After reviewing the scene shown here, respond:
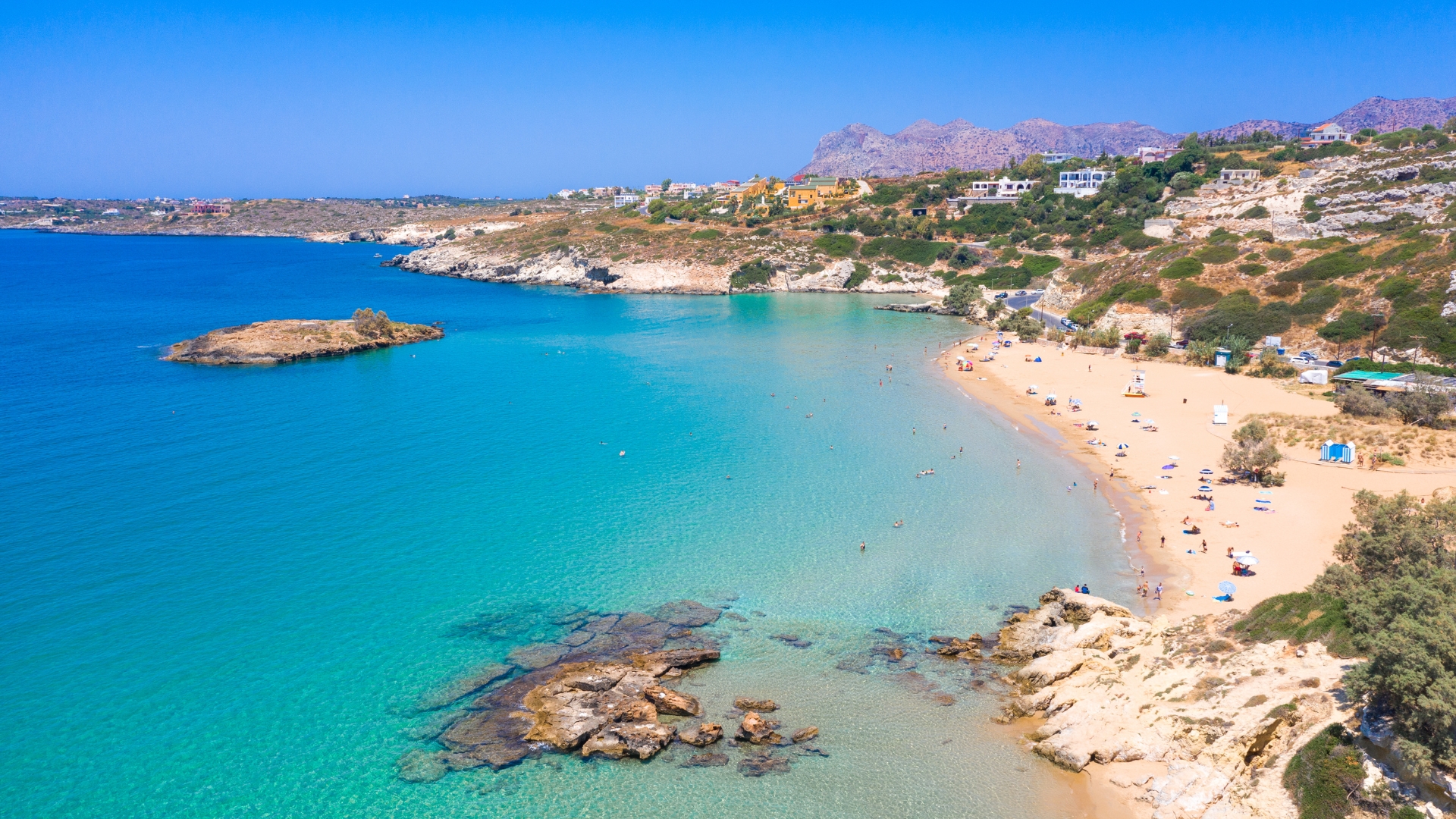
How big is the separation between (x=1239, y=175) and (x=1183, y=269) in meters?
39.8

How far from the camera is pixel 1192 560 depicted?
25.5 meters

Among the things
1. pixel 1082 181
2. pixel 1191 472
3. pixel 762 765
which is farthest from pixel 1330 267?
pixel 762 765

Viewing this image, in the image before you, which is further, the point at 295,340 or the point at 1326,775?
the point at 295,340

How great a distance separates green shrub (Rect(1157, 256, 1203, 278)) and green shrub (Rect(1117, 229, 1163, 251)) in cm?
1329

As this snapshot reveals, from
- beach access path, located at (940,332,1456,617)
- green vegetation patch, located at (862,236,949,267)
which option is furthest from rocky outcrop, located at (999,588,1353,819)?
green vegetation patch, located at (862,236,949,267)

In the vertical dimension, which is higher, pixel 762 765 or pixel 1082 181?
pixel 1082 181

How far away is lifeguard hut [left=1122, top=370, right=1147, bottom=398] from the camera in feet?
150

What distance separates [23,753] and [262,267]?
4885 inches

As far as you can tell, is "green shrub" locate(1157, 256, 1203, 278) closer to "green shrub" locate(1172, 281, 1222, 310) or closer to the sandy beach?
"green shrub" locate(1172, 281, 1222, 310)

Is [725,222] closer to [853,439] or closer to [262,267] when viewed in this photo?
[262,267]

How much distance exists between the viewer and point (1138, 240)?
79000 mm

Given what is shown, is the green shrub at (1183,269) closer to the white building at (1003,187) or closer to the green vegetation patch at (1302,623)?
the green vegetation patch at (1302,623)

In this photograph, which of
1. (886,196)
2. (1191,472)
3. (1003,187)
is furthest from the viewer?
(886,196)

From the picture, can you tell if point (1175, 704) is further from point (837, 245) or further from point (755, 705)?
point (837, 245)
